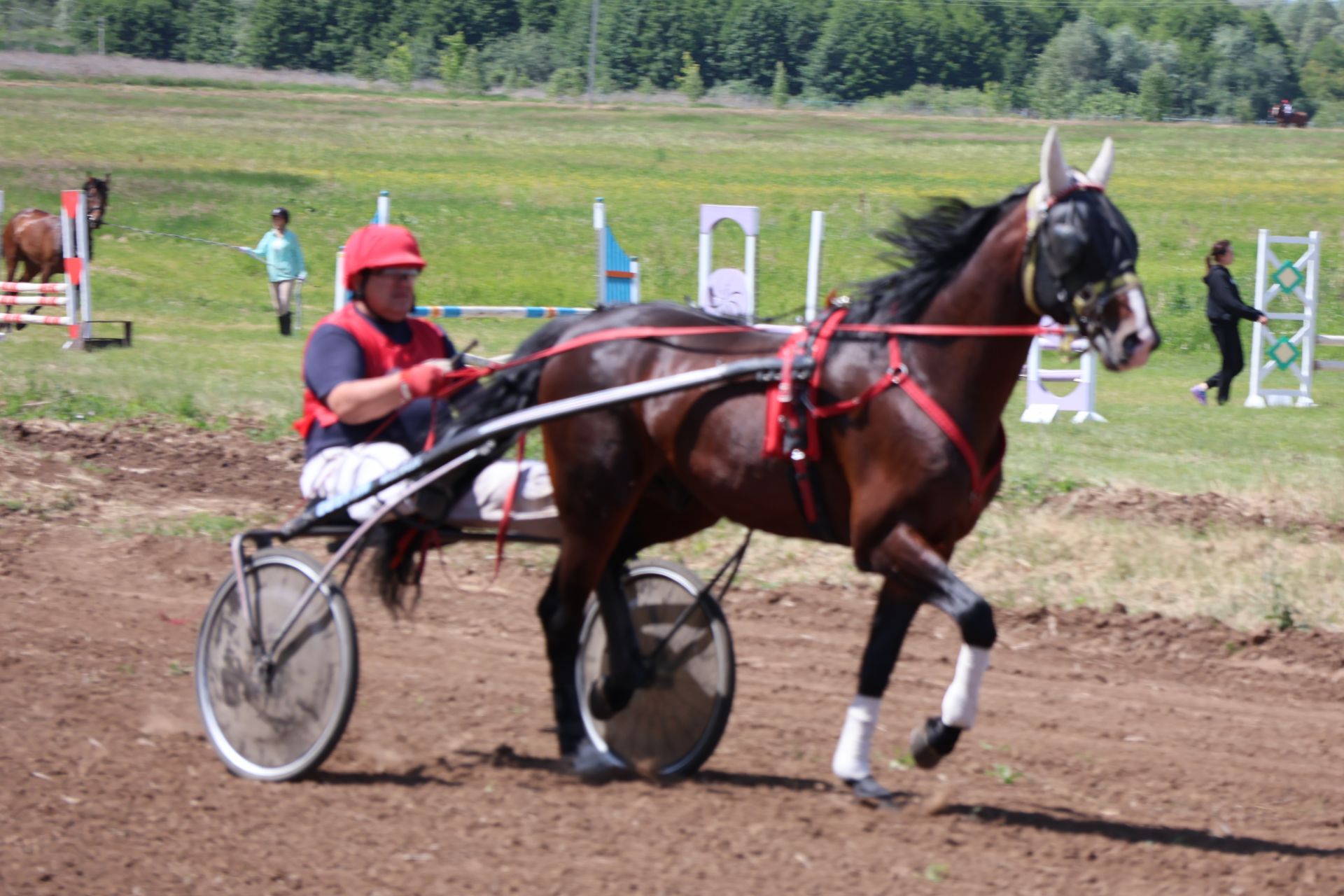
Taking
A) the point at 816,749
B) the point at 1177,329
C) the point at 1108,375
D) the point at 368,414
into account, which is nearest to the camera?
the point at 368,414

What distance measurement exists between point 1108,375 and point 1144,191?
20350 mm

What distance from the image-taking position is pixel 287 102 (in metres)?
50.0

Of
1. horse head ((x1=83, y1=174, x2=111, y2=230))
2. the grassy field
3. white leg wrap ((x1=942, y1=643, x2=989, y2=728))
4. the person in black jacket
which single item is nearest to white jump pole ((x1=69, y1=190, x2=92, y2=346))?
the grassy field

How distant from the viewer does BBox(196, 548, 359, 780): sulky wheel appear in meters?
5.27

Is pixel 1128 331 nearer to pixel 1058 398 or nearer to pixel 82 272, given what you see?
pixel 1058 398

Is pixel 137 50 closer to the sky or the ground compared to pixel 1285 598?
closer to the sky

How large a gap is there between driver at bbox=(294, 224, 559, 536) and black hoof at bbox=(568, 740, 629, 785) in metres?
0.81

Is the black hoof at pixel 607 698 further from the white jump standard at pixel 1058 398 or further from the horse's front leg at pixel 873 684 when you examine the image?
the white jump standard at pixel 1058 398

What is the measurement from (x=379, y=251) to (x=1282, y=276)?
507 inches

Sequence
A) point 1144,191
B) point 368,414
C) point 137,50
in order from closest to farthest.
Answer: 1. point 368,414
2. point 1144,191
3. point 137,50

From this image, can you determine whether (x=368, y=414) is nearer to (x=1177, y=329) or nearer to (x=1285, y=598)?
(x=1285, y=598)

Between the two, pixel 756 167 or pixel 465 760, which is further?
pixel 756 167

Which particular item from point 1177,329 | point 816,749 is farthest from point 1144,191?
point 816,749

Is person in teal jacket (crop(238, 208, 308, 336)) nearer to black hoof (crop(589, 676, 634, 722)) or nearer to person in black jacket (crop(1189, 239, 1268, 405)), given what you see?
person in black jacket (crop(1189, 239, 1268, 405))
